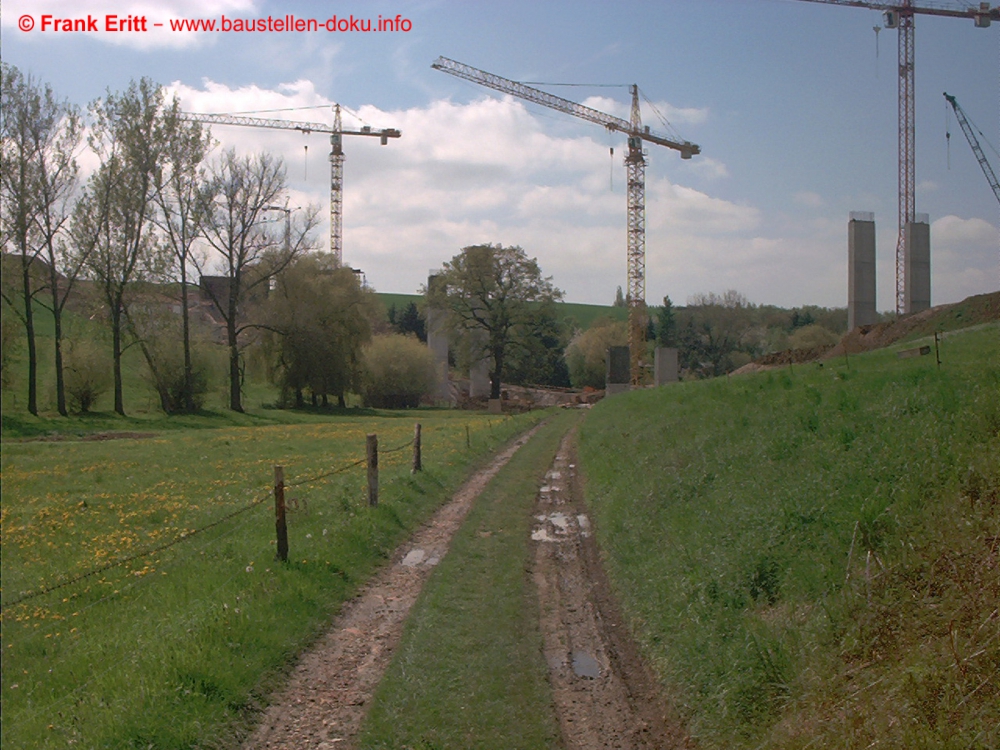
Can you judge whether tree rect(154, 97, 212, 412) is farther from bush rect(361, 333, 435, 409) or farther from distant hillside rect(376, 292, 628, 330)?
distant hillside rect(376, 292, 628, 330)

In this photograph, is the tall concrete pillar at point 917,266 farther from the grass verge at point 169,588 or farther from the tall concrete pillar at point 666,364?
the grass verge at point 169,588

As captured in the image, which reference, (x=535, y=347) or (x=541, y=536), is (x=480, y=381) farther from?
(x=541, y=536)

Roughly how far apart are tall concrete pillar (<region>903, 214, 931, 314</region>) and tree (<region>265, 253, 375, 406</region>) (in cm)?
3957

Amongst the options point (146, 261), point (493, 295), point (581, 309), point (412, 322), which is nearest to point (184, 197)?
point (146, 261)

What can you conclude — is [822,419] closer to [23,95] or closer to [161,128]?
[23,95]

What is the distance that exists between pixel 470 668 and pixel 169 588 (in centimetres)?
489

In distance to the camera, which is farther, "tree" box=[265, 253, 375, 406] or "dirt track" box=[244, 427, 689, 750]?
"tree" box=[265, 253, 375, 406]

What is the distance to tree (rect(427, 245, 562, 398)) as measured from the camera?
232 feet

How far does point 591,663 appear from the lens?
7.45m

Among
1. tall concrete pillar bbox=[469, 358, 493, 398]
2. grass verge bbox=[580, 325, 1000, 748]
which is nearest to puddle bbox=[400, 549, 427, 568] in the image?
grass verge bbox=[580, 325, 1000, 748]

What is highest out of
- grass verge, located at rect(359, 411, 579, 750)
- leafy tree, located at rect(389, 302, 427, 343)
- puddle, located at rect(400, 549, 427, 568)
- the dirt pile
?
leafy tree, located at rect(389, 302, 427, 343)

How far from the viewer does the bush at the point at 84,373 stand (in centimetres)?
4412

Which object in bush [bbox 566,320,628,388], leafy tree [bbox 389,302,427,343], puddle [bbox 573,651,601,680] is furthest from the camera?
leafy tree [bbox 389,302,427,343]

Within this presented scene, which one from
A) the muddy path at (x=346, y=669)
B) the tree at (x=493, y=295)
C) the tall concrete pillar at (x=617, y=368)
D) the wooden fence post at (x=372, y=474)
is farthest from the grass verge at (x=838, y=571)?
the tree at (x=493, y=295)
